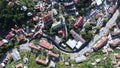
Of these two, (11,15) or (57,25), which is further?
(11,15)

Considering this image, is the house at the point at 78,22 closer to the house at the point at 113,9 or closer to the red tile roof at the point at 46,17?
the red tile roof at the point at 46,17

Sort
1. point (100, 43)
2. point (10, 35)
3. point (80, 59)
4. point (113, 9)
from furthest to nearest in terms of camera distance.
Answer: point (10, 35)
point (113, 9)
point (80, 59)
point (100, 43)

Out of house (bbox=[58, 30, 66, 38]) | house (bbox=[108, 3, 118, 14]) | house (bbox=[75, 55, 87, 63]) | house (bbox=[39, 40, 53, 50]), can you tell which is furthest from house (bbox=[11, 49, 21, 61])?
house (bbox=[108, 3, 118, 14])

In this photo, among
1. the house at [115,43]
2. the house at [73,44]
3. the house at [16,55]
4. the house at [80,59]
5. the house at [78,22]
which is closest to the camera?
the house at [115,43]

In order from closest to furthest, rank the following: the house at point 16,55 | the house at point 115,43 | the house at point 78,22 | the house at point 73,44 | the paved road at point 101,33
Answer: the house at point 115,43
the house at point 78,22
the house at point 73,44
the paved road at point 101,33
the house at point 16,55

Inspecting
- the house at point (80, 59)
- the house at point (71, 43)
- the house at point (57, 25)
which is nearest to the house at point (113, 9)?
the house at point (71, 43)

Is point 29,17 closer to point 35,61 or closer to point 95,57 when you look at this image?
point 35,61

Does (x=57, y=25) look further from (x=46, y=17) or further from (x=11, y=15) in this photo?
(x=11, y=15)

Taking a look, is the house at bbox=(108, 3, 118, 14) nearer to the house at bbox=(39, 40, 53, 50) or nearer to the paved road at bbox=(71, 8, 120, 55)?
the paved road at bbox=(71, 8, 120, 55)

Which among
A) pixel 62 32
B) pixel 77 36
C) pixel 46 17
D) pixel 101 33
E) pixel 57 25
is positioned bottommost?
pixel 77 36

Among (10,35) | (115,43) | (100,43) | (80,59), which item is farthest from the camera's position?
(10,35)

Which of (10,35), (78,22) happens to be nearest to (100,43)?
(78,22)

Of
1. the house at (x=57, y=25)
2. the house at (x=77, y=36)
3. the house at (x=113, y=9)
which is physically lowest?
the house at (x=77, y=36)
